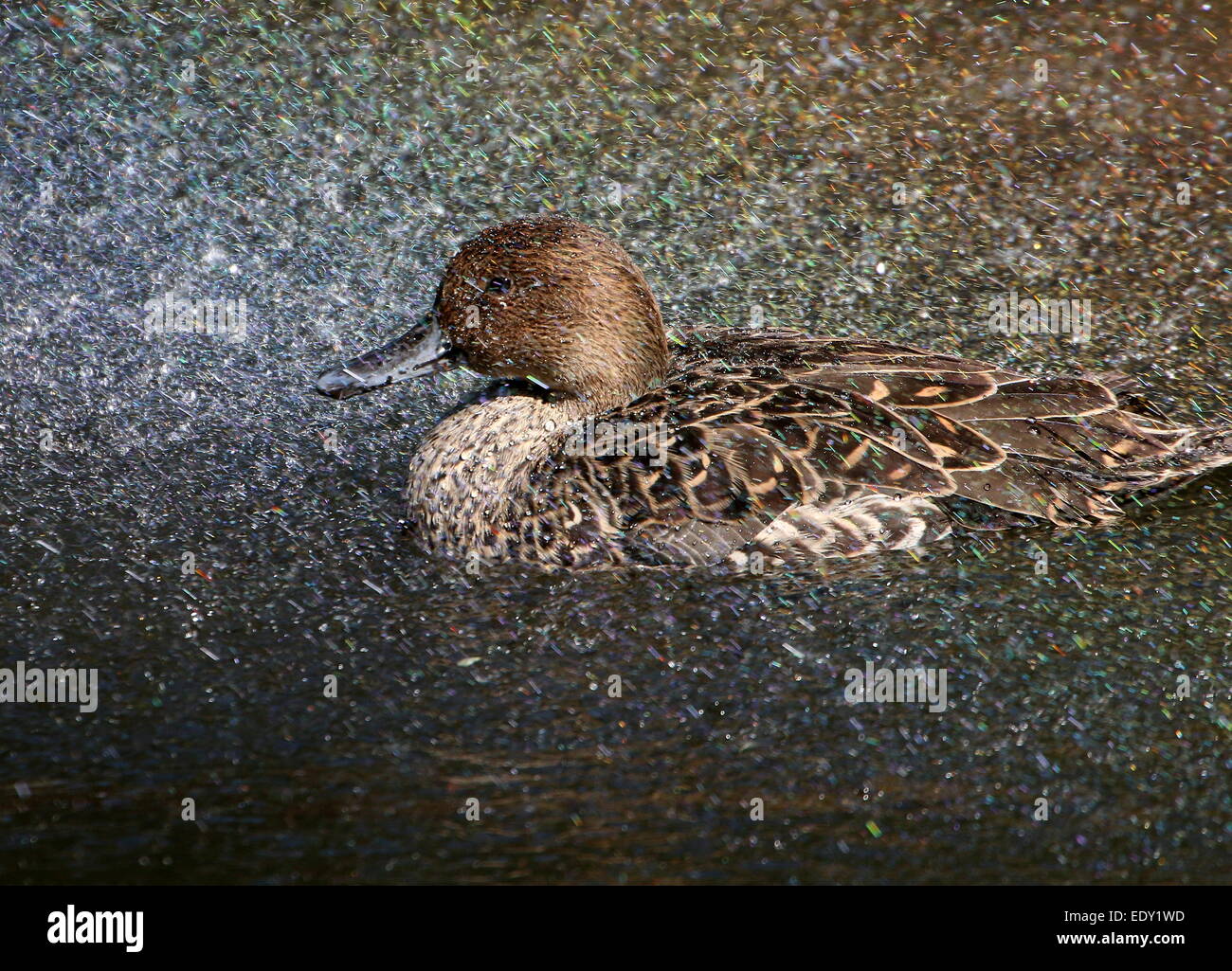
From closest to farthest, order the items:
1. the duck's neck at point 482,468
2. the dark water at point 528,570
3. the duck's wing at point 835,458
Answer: the dark water at point 528,570, the duck's wing at point 835,458, the duck's neck at point 482,468

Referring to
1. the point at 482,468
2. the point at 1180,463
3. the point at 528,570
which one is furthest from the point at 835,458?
the point at 1180,463

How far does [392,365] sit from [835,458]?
1.68 meters

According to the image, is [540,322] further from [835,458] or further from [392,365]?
[835,458]

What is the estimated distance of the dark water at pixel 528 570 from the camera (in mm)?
4180

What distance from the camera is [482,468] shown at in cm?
567

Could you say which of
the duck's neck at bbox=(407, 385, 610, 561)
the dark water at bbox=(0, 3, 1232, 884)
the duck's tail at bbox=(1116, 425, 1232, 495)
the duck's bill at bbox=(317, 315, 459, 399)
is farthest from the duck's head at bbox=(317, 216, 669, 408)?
the duck's tail at bbox=(1116, 425, 1232, 495)

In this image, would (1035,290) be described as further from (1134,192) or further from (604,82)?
(604,82)

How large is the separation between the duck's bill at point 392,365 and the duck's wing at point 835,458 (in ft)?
2.11

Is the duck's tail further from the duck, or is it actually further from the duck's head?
the duck's head

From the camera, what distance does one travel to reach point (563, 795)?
425cm

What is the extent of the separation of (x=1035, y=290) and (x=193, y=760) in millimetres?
5091

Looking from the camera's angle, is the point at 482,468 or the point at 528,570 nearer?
the point at 528,570

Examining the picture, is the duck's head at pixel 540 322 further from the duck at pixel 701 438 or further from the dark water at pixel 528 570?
the dark water at pixel 528 570

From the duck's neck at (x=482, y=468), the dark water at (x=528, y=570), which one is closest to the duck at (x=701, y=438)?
the duck's neck at (x=482, y=468)
